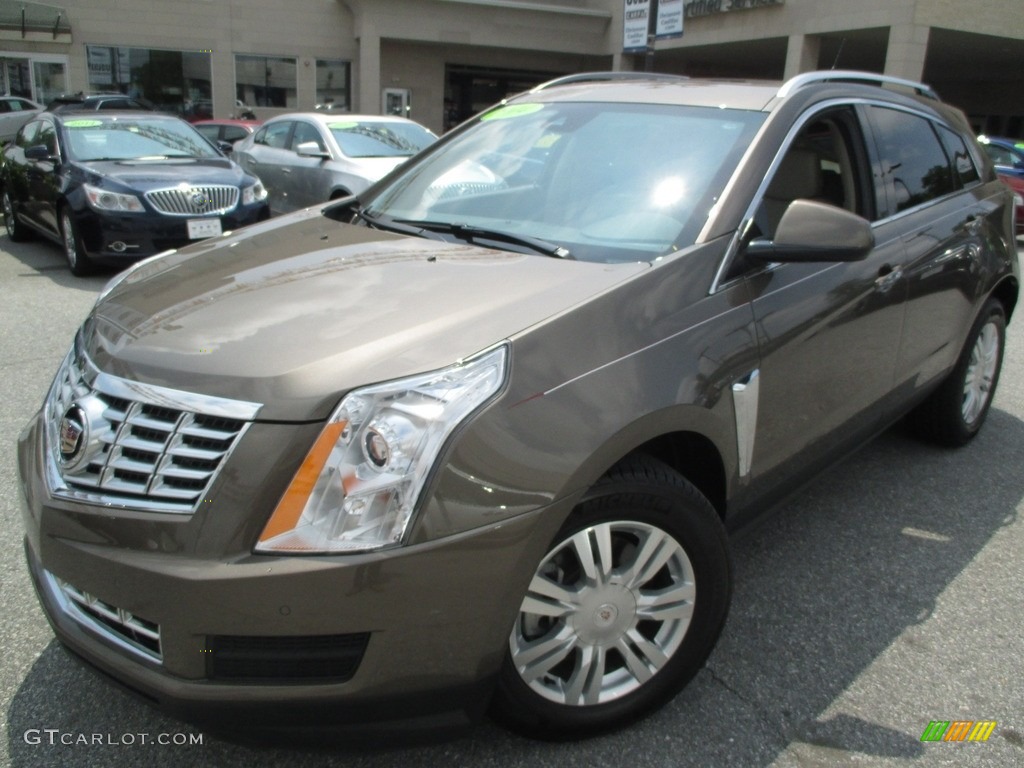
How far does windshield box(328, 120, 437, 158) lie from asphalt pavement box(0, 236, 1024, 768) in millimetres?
7191

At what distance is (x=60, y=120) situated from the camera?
31.5ft

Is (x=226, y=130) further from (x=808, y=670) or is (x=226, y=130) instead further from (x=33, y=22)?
(x=808, y=670)

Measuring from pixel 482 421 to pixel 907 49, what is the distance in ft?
73.1

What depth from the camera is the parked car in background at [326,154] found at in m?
10.5

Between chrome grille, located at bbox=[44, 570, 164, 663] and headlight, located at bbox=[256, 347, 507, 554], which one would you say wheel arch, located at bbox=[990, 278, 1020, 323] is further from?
chrome grille, located at bbox=[44, 570, 164, 663]

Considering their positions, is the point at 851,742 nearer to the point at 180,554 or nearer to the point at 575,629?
the point at 575,629

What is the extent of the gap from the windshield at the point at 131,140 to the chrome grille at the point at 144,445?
7.92 metres

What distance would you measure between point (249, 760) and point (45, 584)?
26.7 inches

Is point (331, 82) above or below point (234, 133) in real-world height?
above

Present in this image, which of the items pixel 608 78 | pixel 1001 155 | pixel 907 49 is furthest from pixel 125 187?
pixel 907 49

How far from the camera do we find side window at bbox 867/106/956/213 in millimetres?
3629

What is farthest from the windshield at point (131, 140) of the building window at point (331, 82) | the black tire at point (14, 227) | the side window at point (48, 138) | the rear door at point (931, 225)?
the building window at point (331, 82)

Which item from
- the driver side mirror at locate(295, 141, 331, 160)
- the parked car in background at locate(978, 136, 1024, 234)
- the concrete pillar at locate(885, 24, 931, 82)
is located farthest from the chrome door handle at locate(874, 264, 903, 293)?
the concrete pillar at locate(885, 24, 931, 82)

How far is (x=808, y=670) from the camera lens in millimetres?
2807
